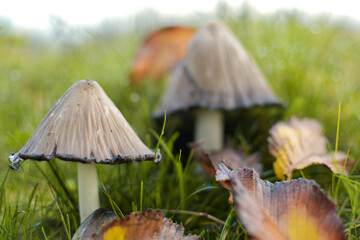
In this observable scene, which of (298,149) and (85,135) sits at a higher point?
(85,135)

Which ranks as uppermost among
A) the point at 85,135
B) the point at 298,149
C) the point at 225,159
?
the point at 85,135

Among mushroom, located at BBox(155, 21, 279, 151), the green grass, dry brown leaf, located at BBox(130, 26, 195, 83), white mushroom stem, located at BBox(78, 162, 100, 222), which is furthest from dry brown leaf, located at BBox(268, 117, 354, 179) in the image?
dry brown leaf, located at BBox(130, 26, 195, 83)

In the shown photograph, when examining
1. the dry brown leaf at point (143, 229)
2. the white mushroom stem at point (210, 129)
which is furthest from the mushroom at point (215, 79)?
the dry brown leaf at point (143, 229)

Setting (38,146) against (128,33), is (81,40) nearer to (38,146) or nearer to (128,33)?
(128,33)

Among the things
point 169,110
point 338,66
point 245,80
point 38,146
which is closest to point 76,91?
point 38,146

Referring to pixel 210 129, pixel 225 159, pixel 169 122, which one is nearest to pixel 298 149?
pixel 225 159

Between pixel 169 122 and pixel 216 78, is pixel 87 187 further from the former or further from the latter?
pixel 169 122

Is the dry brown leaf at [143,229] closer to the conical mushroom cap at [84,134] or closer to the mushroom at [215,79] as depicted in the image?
the conical mushroom cap at [84,134]
